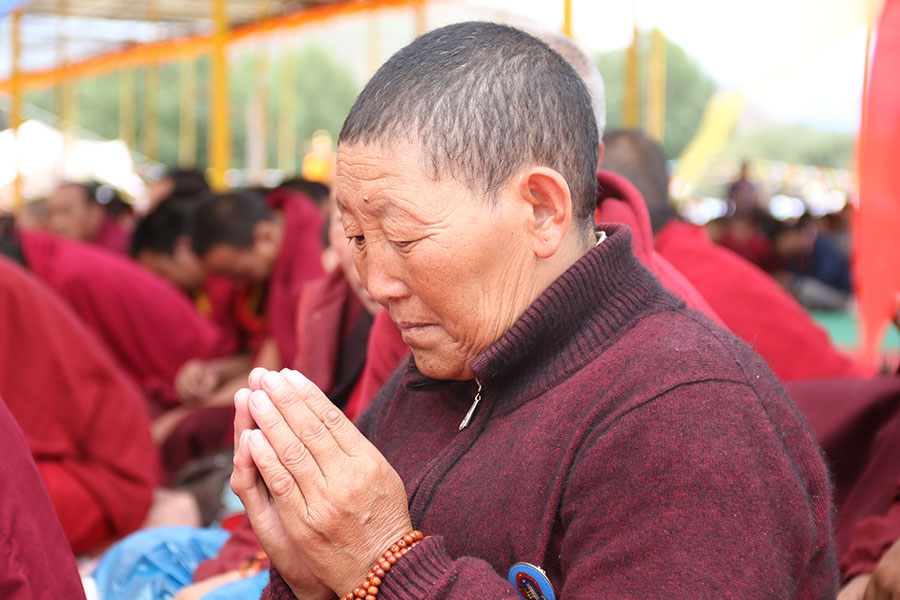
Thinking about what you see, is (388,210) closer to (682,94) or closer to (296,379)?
(296,379)

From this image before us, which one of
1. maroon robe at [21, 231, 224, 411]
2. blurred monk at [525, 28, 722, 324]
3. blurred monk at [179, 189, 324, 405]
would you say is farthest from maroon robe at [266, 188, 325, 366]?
blurred monk at [525, 28, 722, 324]

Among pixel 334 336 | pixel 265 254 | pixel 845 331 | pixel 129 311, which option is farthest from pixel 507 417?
pixel 845 331

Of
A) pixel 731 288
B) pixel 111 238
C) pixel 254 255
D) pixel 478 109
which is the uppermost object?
pixel 478 109

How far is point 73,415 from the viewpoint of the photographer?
96.6 inches

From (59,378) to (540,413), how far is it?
5.52 feet

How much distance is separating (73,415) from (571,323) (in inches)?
66.7

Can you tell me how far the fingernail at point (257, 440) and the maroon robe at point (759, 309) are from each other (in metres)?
1.97

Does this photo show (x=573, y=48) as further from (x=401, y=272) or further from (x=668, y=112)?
(x=668, y=112)

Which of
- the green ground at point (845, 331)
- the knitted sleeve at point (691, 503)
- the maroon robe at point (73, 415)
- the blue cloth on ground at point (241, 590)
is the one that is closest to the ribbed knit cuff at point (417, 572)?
the knitted sleeve at point (691, 503)

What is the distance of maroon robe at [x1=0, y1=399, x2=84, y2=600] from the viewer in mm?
1191

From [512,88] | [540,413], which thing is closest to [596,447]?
[540,413]

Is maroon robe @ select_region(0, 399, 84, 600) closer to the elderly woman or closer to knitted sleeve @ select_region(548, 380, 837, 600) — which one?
the elderly woman

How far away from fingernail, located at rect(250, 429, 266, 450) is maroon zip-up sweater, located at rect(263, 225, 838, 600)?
0.19m

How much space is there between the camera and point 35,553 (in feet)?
4.06
